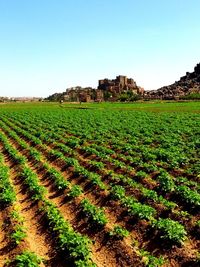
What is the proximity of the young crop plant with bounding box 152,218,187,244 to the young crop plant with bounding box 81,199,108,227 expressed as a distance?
1.94 meters

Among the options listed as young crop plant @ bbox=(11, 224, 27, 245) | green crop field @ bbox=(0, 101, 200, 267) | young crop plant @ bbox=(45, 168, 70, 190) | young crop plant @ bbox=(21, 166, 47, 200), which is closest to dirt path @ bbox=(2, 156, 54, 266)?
green crop field @ bbox=(0, 101, 200, 267)

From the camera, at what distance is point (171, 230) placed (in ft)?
37.6

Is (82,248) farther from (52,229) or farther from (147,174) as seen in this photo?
(147,174)

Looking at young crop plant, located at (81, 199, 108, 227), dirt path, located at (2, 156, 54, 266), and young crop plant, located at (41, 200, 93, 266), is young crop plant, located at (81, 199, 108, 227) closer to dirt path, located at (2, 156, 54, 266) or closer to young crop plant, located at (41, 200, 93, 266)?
young crop plant, located at (41, 200, 93, 266)

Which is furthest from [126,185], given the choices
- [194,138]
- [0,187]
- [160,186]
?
[194,138]

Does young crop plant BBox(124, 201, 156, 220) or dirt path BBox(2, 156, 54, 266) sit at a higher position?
young crop plant BBox(124, 201, 156, 220)

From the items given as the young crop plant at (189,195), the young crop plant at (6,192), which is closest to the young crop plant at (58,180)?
the young crop plant at (6,192)

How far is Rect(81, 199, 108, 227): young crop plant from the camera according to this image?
12.9 metres

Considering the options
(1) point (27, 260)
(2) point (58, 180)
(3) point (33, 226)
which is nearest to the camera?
(1) point (27, 260)

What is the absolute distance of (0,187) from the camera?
17.8m

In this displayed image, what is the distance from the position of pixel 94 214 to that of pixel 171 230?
339 centimetres

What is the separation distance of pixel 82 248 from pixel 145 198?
541 centimetres

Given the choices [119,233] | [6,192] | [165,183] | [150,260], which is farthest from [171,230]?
[6,192]

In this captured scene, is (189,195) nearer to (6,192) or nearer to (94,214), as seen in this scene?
(94,214)
